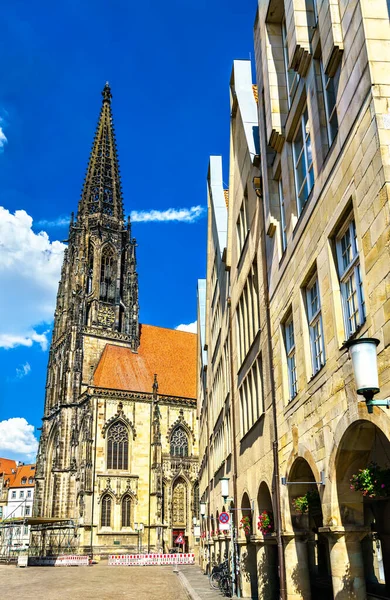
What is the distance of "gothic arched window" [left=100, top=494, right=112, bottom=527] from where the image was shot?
52531 mm

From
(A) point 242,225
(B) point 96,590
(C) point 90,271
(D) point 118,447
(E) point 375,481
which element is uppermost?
(C) point 90,271

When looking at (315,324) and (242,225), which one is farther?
(242,225)

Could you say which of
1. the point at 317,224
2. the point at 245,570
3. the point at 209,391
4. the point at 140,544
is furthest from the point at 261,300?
the point at 140,544

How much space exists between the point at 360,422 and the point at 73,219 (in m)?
67.9

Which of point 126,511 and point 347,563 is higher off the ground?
point 126,511

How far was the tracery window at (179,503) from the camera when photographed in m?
57.1

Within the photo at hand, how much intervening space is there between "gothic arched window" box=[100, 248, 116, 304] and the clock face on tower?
3.36ft

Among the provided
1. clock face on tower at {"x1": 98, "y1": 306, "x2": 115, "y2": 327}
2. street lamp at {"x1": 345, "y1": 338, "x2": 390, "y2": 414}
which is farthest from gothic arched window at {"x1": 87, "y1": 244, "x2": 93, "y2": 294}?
street lamp at {"x1": 345, "y1": 338, "x2": 390, "y2": 414}

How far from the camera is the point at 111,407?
186 feet

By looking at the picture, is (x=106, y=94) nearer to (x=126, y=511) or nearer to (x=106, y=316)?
(x=106, y=316)

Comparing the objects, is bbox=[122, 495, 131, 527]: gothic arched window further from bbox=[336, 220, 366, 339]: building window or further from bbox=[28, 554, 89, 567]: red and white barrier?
bbox=[336, 220, 366, 339]: building window

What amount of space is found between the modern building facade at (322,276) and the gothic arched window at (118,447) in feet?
137

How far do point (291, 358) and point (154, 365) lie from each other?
54.3 metres

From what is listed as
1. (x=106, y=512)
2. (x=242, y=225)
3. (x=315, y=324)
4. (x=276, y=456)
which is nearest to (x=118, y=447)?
(x=106, y=512)
